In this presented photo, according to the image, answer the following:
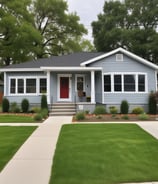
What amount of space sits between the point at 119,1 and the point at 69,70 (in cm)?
2515

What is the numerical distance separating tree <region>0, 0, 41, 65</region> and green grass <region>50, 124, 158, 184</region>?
83.5 ft

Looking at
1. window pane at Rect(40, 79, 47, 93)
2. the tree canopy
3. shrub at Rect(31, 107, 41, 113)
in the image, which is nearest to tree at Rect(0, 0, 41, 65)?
the tree canopy

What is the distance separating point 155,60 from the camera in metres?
34.9

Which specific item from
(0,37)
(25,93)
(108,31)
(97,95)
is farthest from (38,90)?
(108,31)

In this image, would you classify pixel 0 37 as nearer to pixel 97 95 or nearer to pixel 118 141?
pixel 97 95

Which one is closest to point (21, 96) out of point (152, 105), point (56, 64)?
point (56, 64)

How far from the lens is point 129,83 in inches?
727

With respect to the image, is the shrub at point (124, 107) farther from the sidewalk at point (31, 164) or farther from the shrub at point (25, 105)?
the sidewalk at point (31, 164)

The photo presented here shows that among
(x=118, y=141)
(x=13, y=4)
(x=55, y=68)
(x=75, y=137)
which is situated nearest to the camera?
(x=118, y=141)

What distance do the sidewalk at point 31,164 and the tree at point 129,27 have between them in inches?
1101

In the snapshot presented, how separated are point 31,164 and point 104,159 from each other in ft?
5.66

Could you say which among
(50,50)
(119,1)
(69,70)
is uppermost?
(119,1)

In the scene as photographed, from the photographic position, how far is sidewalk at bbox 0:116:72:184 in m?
4.47

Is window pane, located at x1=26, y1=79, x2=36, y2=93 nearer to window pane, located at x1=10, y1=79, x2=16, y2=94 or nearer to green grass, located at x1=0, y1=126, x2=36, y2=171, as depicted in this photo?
window pane, located at x1=10, y1=79, x2=16, y2=94
